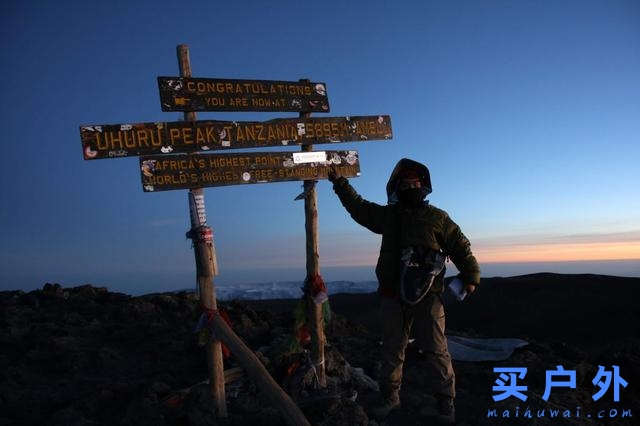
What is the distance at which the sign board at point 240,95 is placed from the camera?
18.3ft

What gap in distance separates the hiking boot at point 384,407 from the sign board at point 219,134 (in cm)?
325

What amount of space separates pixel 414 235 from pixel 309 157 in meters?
1.93

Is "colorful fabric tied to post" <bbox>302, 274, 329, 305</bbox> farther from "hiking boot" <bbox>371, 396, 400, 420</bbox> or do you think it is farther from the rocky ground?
"hiking boot" <bbox>371, 396, 400, 420</bbox>

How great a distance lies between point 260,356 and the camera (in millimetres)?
6910

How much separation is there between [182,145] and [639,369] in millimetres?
6897

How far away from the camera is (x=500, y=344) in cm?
812

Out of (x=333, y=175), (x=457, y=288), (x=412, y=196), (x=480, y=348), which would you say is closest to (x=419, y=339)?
(x=457, y=288)

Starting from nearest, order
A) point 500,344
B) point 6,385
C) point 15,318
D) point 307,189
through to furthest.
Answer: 1. point 307,189
2. point 6,385
3. point 500,344
4. point 15,318

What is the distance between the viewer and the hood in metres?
5.40

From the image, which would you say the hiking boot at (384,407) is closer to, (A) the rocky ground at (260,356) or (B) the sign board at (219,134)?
(A) the rocky ground at (260,356)

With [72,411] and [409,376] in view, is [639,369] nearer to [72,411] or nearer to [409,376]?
[409,376]

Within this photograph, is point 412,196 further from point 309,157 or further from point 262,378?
point 262,378

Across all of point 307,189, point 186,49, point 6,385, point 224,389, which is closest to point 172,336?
point 6,385

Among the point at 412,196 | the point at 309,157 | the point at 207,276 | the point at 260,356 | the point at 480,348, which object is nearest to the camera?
the point at 412,196
